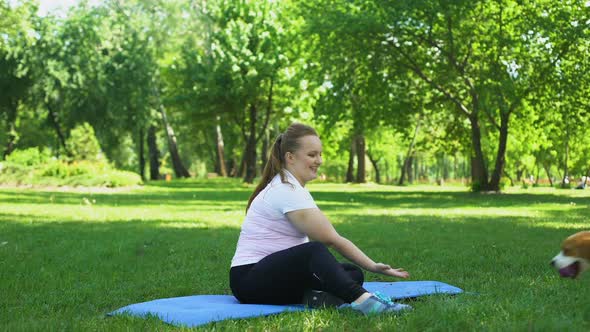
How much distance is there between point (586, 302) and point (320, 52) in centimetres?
2307

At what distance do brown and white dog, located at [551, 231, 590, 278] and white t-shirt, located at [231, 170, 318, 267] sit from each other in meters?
1.91

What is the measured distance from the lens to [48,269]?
757 cm

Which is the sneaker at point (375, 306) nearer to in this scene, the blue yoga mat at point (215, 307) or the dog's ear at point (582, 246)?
the blue yoga mat at point (215, 307)

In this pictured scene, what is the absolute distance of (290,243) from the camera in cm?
522

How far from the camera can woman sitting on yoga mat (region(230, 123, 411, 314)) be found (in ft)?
16.4

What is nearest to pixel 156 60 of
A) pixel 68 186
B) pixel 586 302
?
pixel 68 186

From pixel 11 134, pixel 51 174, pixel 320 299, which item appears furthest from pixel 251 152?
pixel 320 299

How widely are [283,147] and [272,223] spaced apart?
62 centimetres

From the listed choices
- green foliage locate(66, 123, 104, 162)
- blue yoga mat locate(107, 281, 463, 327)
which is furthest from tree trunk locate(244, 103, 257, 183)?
blue yoga mat locate(107, 281, 463, 327)

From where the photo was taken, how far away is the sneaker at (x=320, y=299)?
4.97 m

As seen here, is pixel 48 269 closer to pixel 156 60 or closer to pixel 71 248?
pixel 71 248

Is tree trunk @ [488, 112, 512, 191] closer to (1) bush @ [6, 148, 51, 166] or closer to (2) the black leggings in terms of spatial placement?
(1) bush @ [6, 148, 51, 166]

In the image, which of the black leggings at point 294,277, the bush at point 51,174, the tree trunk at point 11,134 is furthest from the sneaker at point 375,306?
the tree trunk at point 11,134

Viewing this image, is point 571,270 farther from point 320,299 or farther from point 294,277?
point 294,277
